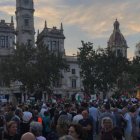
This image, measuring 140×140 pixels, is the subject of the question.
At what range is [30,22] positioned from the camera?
78.3 metres

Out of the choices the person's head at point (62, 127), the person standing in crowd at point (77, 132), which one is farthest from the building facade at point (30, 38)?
the person standing in crowd at point (77, 132)

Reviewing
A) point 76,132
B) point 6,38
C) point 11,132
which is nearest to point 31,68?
point 6,38

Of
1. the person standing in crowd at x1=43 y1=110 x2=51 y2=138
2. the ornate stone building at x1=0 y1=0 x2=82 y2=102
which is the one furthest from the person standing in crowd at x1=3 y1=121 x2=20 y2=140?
the ornate stone building at x1=0 y1=0 x2=82 y2=102

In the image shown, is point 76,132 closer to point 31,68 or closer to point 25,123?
point 25,123

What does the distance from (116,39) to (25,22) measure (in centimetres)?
3991

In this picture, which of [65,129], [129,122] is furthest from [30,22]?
[65,129]

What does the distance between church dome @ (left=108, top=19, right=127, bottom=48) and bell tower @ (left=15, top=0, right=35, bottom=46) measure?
3382 centimetres

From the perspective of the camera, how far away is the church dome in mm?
109188

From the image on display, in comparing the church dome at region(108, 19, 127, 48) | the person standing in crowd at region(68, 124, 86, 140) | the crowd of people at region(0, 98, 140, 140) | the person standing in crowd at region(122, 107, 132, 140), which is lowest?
the person standing in crowd at region(122, 107, 132, 140)

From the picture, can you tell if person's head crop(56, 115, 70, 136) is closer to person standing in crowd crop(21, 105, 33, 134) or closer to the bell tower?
person standing in crowd crop(21, 105, 33, 134)

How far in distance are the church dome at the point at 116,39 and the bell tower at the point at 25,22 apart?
3382 centimetres

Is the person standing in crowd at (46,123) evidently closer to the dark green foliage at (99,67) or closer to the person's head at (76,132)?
the person's head at (76,132)

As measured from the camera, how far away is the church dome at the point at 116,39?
10919cm

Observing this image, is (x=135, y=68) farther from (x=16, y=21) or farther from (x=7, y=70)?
(x=16, y=21)
